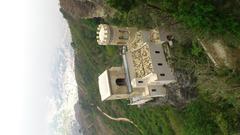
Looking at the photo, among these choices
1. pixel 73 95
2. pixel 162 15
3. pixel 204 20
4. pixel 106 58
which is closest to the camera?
pixel 204 20

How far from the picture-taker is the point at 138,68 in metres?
40.0

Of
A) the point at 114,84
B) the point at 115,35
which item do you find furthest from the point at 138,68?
the point at 115,35

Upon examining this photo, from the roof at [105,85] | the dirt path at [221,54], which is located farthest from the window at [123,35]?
the dirt path at [221,54]

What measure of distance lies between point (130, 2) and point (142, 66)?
569 centimetres

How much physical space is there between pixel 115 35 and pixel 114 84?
4.67 metres

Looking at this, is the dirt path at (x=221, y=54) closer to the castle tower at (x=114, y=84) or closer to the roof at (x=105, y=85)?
the castle tower at (x=114, y=84)

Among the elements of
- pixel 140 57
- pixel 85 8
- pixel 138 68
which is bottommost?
pixel 138 68

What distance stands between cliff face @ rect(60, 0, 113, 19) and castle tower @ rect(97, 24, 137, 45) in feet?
23.8

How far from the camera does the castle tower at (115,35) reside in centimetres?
4147

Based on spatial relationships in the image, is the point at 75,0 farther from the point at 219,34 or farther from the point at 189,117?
the point at 219,34

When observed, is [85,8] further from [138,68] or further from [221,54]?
[221,54]

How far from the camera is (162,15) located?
120 feet

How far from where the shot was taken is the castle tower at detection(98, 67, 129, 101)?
40.9m

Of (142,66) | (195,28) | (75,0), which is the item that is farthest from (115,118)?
(195,28)
